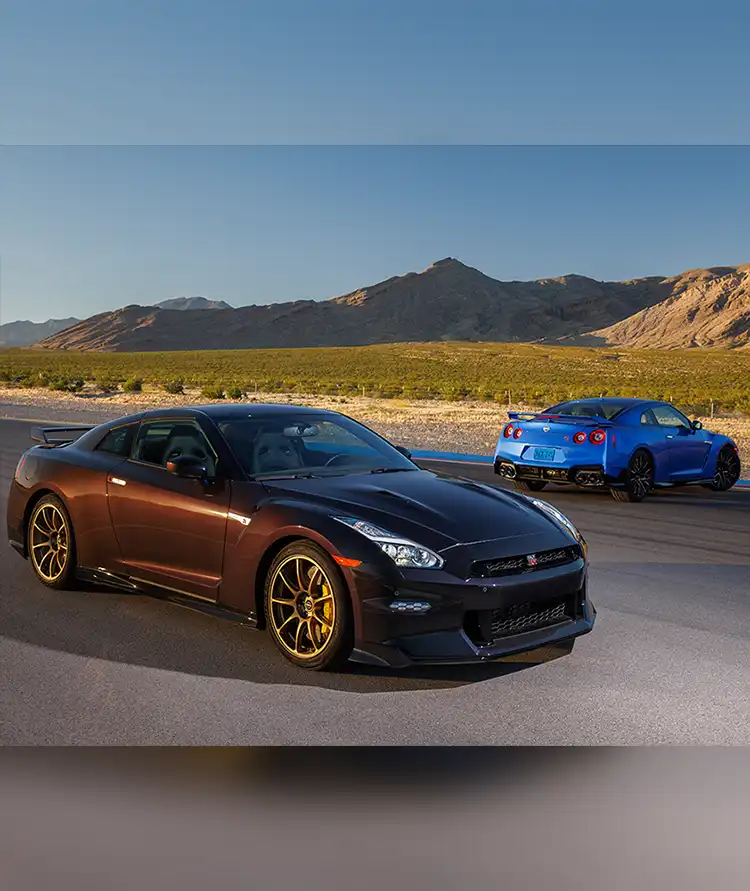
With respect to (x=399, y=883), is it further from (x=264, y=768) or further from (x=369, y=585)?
(x=369, y=585)

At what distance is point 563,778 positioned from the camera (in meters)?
4.59

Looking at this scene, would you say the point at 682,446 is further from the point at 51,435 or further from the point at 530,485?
the point at 51,435

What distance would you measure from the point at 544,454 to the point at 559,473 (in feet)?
1.10

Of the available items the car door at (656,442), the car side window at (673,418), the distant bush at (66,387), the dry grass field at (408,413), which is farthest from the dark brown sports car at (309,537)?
the distant bush at (66,387)

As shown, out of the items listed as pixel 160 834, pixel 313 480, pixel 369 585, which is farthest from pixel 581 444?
pixel 160 834

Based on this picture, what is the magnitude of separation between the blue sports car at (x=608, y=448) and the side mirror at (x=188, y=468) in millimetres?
7904

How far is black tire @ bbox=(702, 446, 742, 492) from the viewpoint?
51.4 ft

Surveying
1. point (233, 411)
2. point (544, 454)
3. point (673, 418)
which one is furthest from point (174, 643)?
point (673, 418)

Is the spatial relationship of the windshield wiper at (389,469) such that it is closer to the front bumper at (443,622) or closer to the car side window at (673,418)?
the front bumper at (443,622)

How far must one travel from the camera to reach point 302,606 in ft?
20.2

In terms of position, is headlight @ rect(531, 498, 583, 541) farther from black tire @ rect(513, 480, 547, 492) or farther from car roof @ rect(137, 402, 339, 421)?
black tire @ rect(513, 480, 547, 492)

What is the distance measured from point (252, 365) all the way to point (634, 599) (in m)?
111

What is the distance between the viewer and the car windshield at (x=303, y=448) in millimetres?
7074

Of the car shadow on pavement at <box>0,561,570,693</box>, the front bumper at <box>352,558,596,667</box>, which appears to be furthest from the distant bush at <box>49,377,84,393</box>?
the front bumper at <box>352,558,596,667</box>
